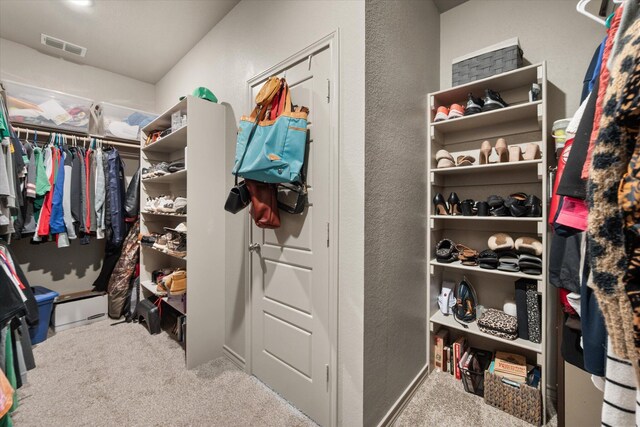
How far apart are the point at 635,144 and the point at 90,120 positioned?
3.95 metres

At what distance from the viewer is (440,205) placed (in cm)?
189

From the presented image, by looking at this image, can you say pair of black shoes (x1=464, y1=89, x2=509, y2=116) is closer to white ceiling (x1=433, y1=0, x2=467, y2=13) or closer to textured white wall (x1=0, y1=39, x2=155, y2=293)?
white ceiling (x1=433, y1=0, x2=467, y2=13)

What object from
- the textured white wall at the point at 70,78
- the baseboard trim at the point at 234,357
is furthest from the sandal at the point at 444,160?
the textured white wall at the point at 70,78

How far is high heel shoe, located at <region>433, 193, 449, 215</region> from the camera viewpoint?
188 centimetres

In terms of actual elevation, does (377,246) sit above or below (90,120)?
Result: below

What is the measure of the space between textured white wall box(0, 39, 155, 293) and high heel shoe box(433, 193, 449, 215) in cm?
356

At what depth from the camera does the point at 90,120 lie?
2877 mm

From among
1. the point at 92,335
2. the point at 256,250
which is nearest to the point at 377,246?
the point at 256,250

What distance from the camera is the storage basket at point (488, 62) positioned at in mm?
1609

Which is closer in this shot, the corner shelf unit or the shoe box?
the corner shelf unit

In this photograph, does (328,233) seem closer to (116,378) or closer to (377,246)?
(377,246)

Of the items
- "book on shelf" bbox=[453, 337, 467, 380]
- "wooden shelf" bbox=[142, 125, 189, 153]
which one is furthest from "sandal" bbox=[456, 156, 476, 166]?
"wooden shelf" bbox=[142, 125, 189, 153]

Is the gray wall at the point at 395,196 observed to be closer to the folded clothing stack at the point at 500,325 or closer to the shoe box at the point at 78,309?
the folded clothing stack at the point at 500,325

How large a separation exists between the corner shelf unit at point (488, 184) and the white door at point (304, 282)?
33.3 inches
